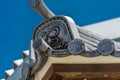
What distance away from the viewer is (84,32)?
5.61 metres

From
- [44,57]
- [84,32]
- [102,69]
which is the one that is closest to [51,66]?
[44,57]

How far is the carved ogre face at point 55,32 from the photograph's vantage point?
4.93 metres

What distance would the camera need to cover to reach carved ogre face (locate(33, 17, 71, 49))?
16.2ft

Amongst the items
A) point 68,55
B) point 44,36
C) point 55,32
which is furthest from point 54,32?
point 68,55

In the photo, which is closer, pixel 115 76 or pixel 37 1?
pixel 115 76

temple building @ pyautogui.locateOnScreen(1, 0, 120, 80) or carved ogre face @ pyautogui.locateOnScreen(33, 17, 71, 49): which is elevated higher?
carved ogre face @ pyautogui.locateOnScreen(33, 17, 71, 49)

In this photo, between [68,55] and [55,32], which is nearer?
[68,55]

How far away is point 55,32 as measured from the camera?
5.11m

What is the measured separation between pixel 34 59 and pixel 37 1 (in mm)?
881

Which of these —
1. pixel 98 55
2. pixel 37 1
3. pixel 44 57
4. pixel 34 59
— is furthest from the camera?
pixel 37 1

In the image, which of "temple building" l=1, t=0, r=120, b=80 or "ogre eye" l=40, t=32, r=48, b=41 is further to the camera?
"ogre eye" l=40, t=32, r=48, b=41

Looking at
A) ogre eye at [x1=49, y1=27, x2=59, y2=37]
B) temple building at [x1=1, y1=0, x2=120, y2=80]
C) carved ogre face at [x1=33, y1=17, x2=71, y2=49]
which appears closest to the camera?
temple building at [x1=1, y1=0, x2=120, y2=80]

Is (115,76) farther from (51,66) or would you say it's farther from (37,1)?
(37,1)

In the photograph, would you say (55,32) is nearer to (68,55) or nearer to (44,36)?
(44,36)
